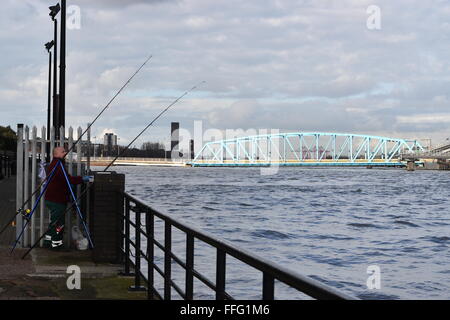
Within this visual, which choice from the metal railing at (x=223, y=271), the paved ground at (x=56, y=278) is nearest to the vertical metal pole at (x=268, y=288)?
the metal railing at (x=223, y=271)

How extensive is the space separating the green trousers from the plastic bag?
241 millimetres

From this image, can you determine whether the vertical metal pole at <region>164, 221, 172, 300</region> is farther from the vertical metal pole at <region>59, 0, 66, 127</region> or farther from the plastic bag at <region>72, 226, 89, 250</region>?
the vertical metal pole at <region>59, 0, 66, 127</region>

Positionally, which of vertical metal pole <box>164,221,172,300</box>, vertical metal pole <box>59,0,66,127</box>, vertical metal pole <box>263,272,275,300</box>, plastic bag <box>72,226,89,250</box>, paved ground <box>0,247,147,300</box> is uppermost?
vertical metal pole <box>59,0,66,127</box>

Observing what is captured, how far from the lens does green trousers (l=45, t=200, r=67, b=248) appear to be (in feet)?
35.4

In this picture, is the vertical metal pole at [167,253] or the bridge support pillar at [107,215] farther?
the bridge support pillar at [107,215]

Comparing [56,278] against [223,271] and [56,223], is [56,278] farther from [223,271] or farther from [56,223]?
[223,271]

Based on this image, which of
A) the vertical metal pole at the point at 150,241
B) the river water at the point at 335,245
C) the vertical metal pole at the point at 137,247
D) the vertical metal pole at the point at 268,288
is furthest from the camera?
the river water at the point at 335,245

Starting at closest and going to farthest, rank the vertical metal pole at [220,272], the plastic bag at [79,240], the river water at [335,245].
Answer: the vertical metal pole at [220,272]
the plastic bag at [79,240]
the river water at [335,245]

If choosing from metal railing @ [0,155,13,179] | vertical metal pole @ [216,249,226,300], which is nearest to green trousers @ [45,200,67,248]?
vertical metal pole @ [216,249,226,300]

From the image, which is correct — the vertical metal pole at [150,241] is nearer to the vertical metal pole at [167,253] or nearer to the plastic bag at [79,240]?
the vertical metal pole at [167,253]

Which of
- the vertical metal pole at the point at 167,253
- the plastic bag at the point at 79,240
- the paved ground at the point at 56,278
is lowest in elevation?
the paved ground at the point at 56,278

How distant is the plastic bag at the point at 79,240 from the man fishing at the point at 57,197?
0.79 ft

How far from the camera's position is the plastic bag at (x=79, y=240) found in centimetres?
1098
